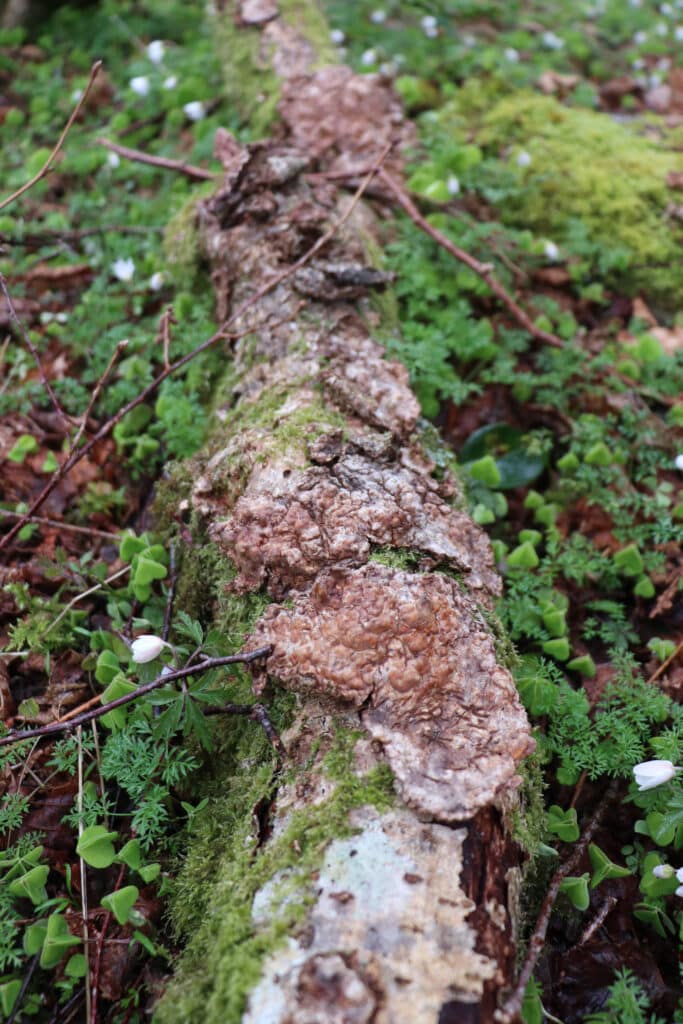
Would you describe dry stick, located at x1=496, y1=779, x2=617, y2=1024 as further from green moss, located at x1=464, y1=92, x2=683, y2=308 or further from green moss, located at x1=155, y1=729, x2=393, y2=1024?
green moss, located at x1=464, y1=92, x2=683, y2=308

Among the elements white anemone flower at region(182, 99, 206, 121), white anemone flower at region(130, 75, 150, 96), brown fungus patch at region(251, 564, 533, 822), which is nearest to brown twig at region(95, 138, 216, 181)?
white anemone flower at region(182, 99, 206, 121)

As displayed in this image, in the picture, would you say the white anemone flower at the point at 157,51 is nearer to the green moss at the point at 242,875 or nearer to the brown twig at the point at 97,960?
the green moss at the point at 242,875

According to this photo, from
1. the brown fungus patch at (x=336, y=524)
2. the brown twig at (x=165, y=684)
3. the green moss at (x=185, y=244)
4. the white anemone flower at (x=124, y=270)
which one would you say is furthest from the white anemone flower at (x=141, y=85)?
the brown twig at (x=165, y=684)

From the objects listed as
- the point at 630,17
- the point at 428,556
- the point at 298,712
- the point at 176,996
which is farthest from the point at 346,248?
the point at 630,17

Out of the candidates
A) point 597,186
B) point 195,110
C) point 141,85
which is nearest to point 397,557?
point 597,186

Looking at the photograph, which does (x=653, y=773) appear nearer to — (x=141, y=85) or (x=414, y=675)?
(x=414, y=675)

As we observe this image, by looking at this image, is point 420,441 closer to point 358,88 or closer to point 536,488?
point 536,488
